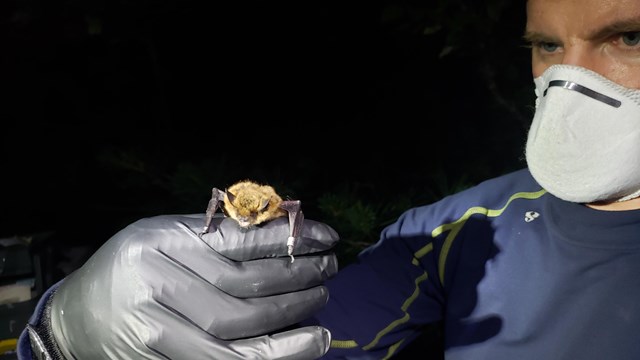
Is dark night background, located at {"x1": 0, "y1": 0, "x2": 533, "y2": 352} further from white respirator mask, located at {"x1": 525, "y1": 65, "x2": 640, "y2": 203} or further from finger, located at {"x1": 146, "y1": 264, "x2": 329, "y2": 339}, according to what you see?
finger, located at {"x1": 146, "y1": 264, "x2": 329, "y2": 339}

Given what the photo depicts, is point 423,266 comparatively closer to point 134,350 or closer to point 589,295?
point 589,295

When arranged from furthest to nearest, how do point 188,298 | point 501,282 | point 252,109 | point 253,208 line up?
1. point 252,109
2. point 501,282
3. point 253,208
4. point 188,298

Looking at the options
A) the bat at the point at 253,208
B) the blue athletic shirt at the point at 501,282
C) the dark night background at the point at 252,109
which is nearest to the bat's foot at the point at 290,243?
the bat at the point at 253,208

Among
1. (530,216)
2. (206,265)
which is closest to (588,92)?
(530,216)

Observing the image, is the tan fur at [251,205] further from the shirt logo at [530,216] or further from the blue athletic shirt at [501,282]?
the shirt logo at [530,216]

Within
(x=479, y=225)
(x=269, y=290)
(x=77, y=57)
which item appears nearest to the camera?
(x=269, y=290)

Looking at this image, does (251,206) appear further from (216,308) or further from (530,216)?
(530,216)

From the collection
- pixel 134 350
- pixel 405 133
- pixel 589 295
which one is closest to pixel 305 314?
pixel 134 350
